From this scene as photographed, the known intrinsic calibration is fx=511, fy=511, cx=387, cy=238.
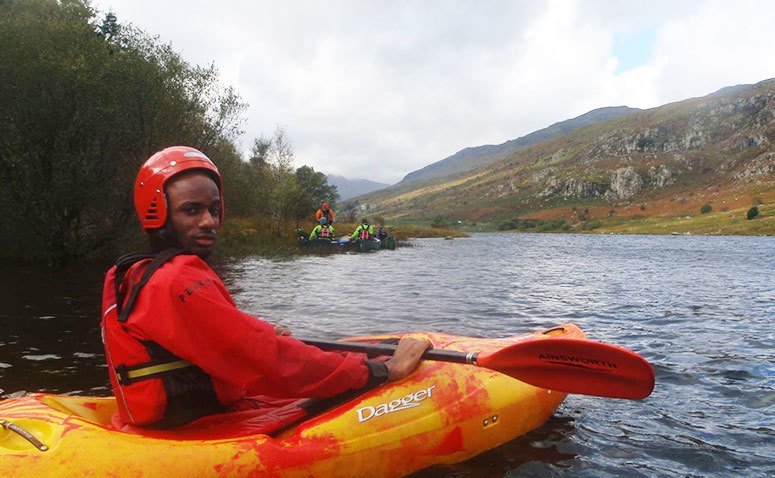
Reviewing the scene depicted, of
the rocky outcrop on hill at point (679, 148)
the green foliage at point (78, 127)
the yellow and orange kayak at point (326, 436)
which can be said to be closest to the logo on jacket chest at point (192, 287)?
the yellow and orange kayak at point (326, 436)

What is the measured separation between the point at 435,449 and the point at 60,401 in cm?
304

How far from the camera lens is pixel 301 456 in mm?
3730

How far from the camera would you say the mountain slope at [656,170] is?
11238 centimetres

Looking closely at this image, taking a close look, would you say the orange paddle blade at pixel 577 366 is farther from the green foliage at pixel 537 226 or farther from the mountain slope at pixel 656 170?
the green foliage at pixel 537 226

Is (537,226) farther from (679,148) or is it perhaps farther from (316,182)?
(679,148)

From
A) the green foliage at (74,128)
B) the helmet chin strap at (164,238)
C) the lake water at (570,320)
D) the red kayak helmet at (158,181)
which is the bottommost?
the lake water at (570,320)

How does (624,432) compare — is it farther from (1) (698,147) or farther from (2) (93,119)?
(1) (698,147)

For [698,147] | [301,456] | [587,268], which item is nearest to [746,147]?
[698,147]

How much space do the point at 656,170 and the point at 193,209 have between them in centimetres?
15355

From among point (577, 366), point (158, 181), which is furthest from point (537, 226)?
point (158, 181)

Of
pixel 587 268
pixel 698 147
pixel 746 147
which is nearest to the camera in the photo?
pixel 587 268

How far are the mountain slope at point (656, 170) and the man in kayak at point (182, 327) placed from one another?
100329 millimetres

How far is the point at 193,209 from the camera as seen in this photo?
10.9ft

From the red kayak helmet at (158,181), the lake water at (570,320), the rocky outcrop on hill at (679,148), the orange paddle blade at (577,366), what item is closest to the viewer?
the red kayak helmet at (158,181)
